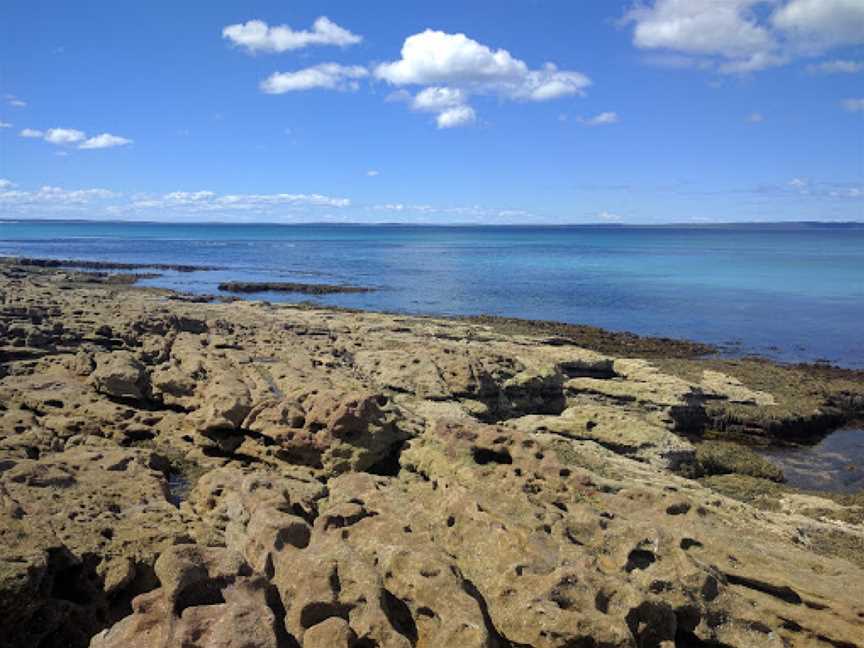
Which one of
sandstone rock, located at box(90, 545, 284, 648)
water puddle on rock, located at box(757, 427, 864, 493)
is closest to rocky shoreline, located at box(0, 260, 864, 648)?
sandstone rock, located at box(90, 545, 284, 648)

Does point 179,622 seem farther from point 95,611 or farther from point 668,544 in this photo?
point 668,544

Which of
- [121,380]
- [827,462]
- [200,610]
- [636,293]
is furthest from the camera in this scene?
[636,293]

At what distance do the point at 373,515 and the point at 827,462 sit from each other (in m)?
21.4

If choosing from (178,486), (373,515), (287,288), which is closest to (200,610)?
(373,515)

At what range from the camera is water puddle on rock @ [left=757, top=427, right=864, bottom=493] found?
73.0 ft

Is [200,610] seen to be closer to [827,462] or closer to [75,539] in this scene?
[75,539]

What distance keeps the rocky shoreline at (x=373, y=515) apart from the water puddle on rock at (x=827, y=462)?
223 centimetres

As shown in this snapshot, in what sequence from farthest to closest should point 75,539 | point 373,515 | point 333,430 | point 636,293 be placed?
point 636,293
point 333,430
point 373,515
point 75,539

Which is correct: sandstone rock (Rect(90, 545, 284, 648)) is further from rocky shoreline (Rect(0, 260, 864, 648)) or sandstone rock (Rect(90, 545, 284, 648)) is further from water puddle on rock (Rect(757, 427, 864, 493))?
water puddle on rock (Rect(757, 427, 864, 493))

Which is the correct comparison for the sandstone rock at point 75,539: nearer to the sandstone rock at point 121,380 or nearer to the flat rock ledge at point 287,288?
the sandstone rock at point 121,380

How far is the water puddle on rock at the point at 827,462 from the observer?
22250mm

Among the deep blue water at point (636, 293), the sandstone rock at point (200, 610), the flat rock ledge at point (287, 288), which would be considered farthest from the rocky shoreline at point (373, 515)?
the flat rock ledge at point (287, 288)

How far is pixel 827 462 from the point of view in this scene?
24547 millimetres

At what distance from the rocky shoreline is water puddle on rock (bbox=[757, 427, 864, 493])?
2.23 metres
